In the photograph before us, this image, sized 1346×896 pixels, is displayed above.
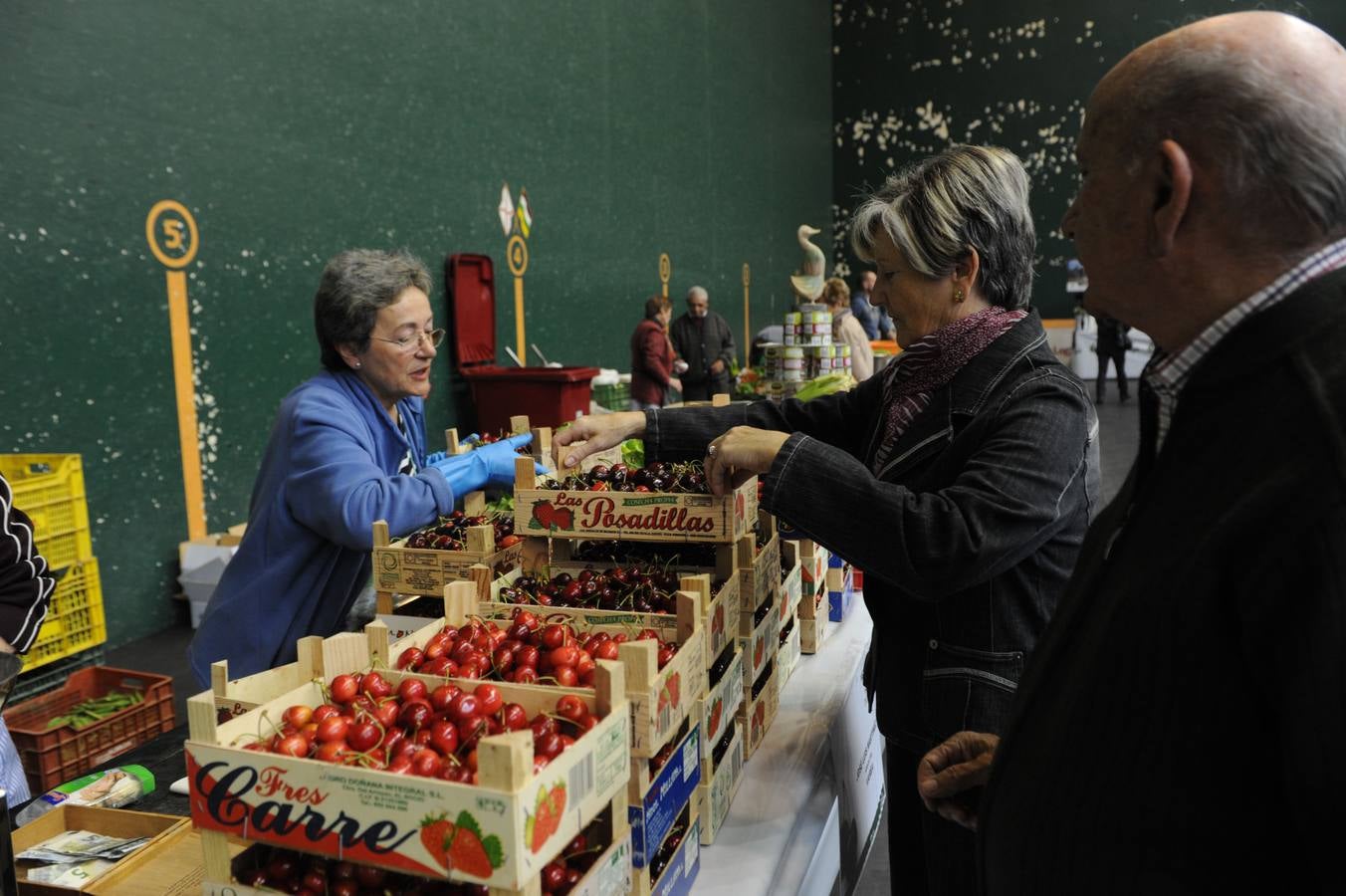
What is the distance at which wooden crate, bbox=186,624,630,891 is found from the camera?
1.13 meters

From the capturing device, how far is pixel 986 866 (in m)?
1.23

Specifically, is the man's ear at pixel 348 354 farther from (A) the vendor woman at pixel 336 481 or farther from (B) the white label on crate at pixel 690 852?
(B) the white label on crate at pixel 690 852

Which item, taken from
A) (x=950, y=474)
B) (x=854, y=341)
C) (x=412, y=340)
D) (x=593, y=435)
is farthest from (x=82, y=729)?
(x=854, y=341)

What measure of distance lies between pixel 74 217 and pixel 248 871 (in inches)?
183

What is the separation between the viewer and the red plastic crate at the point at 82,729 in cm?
346

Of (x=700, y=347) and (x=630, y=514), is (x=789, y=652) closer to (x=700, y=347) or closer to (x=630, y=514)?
(x=630, y=514)

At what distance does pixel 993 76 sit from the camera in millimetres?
19391

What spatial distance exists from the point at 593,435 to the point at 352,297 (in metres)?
0.83

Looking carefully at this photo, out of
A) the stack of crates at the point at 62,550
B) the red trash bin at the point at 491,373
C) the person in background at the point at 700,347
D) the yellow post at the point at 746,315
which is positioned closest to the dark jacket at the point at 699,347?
the person in background at the point at 700,347

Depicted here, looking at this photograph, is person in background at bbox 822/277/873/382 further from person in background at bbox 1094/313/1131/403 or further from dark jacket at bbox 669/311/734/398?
person in background at bbox 1094/313/1131/403

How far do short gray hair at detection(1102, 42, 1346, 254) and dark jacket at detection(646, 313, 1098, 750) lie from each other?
0.77 meters

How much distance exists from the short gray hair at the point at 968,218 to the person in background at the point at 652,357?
7973 mm

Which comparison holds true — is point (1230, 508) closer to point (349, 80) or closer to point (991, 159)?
Result: point (991, 159)

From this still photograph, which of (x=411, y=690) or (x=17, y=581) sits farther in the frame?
(x=17, y=581)
